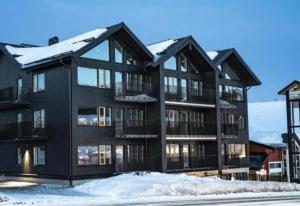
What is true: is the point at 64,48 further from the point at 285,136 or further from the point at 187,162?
the point at 285,136

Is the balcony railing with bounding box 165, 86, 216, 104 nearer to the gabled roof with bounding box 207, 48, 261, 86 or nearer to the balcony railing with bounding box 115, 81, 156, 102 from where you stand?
the balcony railing with bounding box 115, 81, 156, 102

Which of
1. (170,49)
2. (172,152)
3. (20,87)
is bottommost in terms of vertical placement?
(172,152)

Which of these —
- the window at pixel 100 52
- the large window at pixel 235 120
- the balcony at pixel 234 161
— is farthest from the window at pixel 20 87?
the large window at pixel 235 120

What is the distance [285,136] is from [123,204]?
17.2 m

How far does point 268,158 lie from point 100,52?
2474cm

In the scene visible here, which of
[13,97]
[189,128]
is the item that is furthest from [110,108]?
[189,128]

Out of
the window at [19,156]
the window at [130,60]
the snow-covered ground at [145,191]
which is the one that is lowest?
the snow-covered ground at [145,191]

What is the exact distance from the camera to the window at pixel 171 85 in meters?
44.4

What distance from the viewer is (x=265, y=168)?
5503cm

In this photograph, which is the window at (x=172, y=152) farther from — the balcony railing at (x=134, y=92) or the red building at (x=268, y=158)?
the red building at (x=268, y=158)

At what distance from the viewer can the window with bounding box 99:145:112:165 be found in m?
39.0

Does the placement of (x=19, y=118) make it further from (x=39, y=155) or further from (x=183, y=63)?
(x=183, y=63)

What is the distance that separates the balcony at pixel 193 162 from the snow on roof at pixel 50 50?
40.2 ft

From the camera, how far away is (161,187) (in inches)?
1144
